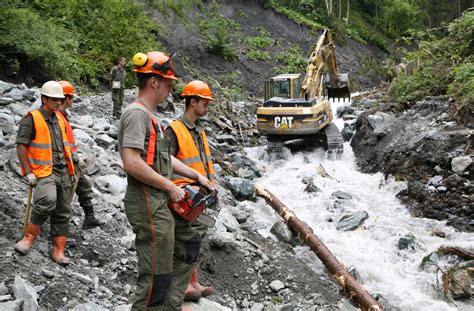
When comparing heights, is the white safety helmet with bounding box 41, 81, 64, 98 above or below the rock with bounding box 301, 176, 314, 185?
above

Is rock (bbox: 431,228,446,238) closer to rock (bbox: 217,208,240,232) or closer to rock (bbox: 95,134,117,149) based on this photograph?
rock (bbox: 217,208,240,232)

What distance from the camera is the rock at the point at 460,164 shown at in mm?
7930

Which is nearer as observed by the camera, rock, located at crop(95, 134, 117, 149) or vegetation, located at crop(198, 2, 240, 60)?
rock, located at crop(95, 134, 117, 149)

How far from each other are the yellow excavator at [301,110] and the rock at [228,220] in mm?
5255

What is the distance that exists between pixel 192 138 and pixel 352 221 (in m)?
4.65

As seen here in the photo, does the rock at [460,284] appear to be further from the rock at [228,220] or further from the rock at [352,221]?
the rock at [228,220]

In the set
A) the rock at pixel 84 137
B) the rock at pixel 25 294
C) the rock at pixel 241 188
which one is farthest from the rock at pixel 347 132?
the rock at pixel 25 294

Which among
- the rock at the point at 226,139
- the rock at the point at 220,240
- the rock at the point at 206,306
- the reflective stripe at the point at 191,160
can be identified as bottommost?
the rock at the point at 226,139

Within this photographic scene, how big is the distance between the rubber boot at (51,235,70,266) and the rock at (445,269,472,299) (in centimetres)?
449

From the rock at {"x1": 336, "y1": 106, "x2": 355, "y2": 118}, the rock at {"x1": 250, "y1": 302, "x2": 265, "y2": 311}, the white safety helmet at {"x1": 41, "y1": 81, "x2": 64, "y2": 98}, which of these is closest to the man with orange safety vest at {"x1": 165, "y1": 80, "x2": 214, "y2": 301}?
the rock at {"x1": 250, "y1": 302, "x2": 265, "y2": 311}

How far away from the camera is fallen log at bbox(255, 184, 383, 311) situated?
5.10m

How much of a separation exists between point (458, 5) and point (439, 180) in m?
37.0

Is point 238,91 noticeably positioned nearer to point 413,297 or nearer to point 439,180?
point 439,180

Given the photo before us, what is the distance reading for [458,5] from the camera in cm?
3903
